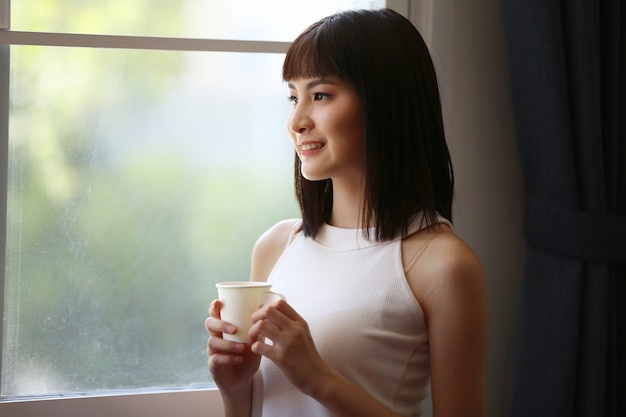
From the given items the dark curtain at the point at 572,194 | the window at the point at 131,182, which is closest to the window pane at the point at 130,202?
the window at the point at 131,182

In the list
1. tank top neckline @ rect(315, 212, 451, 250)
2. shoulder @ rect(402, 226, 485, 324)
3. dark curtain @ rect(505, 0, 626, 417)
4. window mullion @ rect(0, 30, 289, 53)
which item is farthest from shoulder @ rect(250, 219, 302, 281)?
dark curtain @ rect(505, 0, 626, 417)

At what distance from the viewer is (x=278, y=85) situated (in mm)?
1812

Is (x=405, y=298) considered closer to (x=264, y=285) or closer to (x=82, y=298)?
(x=264, y=285)

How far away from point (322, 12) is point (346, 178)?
0.58 metres

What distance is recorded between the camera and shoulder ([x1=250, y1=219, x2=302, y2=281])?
63.3 inches

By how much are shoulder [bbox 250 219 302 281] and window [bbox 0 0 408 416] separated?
22 cm

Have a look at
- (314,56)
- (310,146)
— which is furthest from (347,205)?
(314,56)

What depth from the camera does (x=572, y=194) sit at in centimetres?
165

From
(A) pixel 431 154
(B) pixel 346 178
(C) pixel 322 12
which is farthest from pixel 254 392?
→ (C) pixel 322 12

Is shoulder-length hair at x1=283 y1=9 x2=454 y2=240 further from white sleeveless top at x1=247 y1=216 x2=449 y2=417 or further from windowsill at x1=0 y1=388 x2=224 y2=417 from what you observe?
windowsill at x1=0 y1=388 x2=224 y2=417

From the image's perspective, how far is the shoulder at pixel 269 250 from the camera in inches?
63.3

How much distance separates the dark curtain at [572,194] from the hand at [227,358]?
2.38ft

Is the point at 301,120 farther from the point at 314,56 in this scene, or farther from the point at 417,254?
the point at 417,254

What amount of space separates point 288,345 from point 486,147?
2.84 ft
